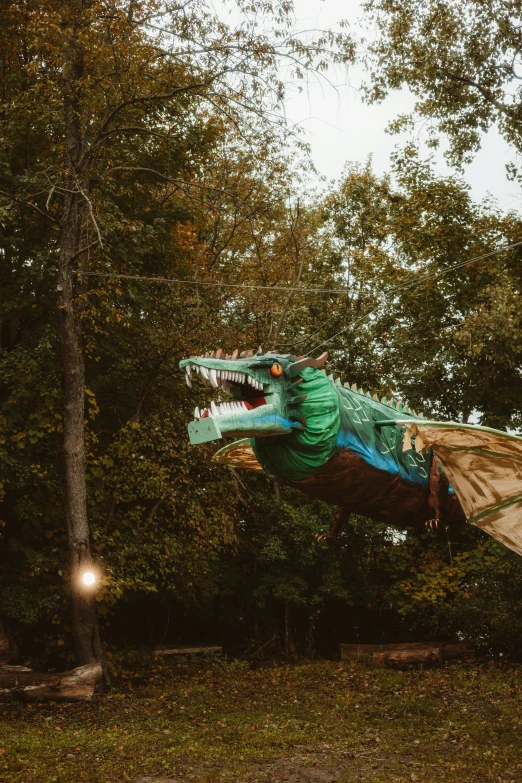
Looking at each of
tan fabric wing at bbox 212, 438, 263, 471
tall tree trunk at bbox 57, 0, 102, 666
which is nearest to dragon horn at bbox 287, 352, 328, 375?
tan fabric wing at bbox 212, 438, 263, 471

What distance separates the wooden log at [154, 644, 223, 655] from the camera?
14930 millimetres

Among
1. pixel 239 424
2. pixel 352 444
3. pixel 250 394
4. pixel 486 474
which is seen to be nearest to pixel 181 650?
pixel 486 474

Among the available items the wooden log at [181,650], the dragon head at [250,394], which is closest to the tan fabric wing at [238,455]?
the dragon head at [250,394]

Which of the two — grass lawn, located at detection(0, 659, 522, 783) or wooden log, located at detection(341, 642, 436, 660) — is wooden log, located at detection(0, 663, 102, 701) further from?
wooden log, located at detection(341, 642, 436, 660)

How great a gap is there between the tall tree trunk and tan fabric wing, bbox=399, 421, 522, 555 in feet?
21.5

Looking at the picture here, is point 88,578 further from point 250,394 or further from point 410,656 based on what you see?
point 410,656

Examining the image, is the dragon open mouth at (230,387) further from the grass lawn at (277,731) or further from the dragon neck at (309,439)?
the grass lawn at (277,731)

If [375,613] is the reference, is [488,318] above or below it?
above

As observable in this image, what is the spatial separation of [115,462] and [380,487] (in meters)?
7.52

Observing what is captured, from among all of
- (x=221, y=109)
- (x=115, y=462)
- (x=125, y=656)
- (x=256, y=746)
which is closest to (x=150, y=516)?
(x=115, y=462)

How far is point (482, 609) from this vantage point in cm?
1455

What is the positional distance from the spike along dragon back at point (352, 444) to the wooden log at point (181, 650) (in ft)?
30.6

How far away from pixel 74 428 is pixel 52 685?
336 centimetres

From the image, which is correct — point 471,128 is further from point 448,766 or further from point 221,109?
point 448,766
